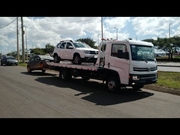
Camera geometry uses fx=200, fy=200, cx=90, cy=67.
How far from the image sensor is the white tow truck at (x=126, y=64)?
333 inches

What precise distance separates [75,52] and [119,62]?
3714 millimetres

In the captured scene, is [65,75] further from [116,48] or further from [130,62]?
[130,62]

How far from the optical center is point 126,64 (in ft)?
28.1

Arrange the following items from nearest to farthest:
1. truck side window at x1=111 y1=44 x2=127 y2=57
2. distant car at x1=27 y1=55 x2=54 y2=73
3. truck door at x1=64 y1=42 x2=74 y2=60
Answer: truck side window at x1=111 y1=44 x2=127 y2=57 < truck door at x1=64 y1=42 x2=74 y2=60 < distant car at x1=27 y1=55 x2=54 y2=73

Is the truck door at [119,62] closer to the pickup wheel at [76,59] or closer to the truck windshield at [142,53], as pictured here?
the truck windshield at [142,53]

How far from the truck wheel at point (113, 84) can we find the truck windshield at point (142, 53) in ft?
4.39

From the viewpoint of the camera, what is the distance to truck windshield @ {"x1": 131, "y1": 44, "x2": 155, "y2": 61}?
8625mm

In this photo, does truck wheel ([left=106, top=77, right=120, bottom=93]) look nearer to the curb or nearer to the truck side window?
the truck side window

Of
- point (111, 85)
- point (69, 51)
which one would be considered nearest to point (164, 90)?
point (111, 85)

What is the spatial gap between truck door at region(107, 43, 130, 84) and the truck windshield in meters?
0.35

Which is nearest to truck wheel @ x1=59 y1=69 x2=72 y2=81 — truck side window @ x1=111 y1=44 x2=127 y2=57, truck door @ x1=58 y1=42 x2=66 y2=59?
truck door @ x1=58 y1=42 x2=66 y2=59
